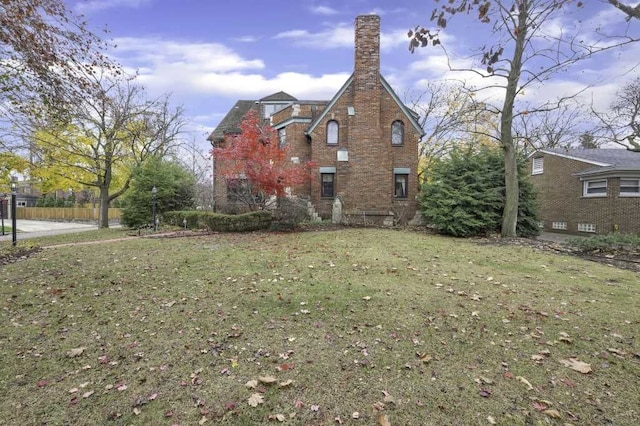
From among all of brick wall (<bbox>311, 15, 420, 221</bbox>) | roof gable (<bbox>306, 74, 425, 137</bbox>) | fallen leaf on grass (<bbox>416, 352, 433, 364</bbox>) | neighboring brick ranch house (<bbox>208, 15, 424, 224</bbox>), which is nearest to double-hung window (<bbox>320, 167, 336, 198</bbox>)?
neighboring brick ranch house (<bbox>208, 15, 424, 224</bbox>)

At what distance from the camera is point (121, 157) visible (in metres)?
21.5

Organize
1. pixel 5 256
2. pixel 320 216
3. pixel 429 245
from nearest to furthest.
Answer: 1. pixel 5 256
2. pixel 429 245
3. pixel 320 216

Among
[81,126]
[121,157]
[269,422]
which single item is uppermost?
[81,126]

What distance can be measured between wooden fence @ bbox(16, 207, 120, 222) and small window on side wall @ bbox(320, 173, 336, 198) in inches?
1343

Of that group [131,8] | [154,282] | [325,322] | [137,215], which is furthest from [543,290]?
[137,215]

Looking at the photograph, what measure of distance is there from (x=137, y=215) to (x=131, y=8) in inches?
575

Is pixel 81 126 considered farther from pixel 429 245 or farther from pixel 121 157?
pixel 429 245

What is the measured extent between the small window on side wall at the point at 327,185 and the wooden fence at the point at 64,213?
34.1 metres

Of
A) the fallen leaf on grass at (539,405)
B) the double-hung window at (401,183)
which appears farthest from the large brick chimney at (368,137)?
the fallen leaf on grass at (539,405)

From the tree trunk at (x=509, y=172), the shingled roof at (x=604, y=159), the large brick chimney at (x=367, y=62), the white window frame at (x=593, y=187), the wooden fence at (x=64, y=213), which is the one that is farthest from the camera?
the wooden fence at (x=64, y=213)

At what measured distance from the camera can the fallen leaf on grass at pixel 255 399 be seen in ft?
10.3

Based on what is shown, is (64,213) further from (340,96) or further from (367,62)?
(367,62)

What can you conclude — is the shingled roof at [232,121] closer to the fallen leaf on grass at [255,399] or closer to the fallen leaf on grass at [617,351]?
the fallen leaf on grass at [255,399]

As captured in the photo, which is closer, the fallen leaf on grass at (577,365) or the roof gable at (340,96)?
the fallen leaf on grass at (577,365)
